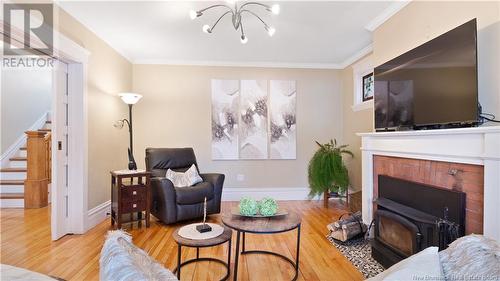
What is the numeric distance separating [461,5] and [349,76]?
98.5 inches

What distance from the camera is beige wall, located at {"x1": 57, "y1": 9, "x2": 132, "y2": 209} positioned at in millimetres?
3061

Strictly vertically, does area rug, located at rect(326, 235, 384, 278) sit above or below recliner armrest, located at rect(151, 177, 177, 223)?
below

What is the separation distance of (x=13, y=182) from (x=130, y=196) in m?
2.63

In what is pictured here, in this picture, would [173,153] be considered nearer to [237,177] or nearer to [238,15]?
[237,177]

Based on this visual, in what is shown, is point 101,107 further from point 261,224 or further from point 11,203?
point 261,224

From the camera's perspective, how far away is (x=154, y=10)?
2.71 meters

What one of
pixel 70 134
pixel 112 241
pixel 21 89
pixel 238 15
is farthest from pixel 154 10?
pixel 21 89

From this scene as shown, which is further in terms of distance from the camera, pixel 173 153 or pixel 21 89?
pixel 21 89

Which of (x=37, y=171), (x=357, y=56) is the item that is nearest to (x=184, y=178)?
(x=37, y=171)

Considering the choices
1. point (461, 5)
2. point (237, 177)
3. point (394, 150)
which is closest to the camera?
point (461, 5)

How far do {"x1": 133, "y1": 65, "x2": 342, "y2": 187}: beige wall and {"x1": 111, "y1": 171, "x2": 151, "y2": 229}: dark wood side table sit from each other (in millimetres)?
1219

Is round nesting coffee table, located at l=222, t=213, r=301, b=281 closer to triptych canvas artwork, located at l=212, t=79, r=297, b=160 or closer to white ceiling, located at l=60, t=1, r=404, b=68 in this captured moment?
white ceiling, located at l=60, t=1, r=404, b=68

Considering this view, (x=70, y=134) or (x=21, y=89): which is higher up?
(x=21, y=89)

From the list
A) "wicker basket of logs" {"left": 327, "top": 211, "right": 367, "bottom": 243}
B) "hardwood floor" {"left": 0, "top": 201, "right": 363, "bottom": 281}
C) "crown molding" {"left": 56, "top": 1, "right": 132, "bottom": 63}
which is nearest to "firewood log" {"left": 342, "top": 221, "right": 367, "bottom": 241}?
"wicker basket of logs" {"left": 327, "top": 211, "right": 367, "bottom": 243}
